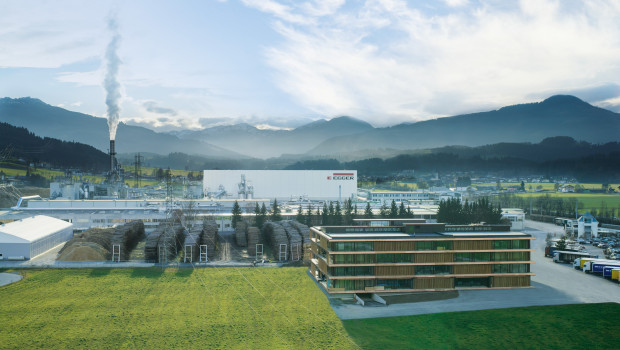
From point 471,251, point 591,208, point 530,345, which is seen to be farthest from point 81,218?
point 591,208

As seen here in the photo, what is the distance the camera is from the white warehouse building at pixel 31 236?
2641 cm

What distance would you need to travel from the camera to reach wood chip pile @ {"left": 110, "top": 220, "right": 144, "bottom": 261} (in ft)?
92.5

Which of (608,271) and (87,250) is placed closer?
(608,271)

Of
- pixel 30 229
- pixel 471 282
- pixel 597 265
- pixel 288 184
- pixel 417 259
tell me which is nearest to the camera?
pixel 417 259

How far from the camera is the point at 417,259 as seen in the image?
794 inches

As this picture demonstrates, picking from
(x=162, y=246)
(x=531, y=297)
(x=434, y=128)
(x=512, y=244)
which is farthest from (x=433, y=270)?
(x=434, y=128)

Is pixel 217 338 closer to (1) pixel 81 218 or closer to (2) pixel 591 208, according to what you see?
(1) pixel 81 218

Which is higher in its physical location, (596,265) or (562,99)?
(562,99)

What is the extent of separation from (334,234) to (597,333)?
11.7 meters

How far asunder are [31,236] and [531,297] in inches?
1205

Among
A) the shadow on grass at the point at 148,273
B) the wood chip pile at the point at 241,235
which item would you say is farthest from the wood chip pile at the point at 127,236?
the wood chip pile at the point at 241,235

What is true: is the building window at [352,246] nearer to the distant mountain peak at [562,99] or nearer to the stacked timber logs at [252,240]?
the stacked timber logs at [252,240]

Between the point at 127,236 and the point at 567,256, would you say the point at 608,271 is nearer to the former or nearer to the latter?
the point at 567,256

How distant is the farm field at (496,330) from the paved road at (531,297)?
655 mm
